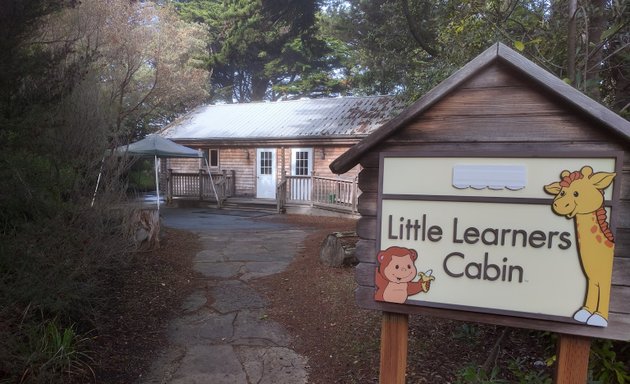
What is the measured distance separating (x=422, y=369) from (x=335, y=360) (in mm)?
757

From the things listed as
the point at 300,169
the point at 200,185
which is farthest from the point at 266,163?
the point at 200,185

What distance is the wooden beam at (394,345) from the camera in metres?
2.05

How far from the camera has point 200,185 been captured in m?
16.8

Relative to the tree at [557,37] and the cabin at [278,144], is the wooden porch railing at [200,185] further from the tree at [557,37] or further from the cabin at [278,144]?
the tree at [557,37]

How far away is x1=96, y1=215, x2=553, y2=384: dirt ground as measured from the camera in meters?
3.26

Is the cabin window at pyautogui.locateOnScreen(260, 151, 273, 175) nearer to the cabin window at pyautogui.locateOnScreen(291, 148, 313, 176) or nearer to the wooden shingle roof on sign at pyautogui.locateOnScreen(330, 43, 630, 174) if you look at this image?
the cabin window at pyautogui.locateOnScreen(291, 148, 313, 176)

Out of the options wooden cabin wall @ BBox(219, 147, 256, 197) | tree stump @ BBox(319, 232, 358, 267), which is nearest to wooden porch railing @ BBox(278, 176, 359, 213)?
wooden cabin wall @ BBox(219, 147, 256, 197)

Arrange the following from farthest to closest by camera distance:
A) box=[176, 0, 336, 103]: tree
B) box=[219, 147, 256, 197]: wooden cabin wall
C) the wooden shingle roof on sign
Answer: box=[176, 0, 336, 103]: tree
box=[219, 147, 256, 197]: wooden cabin wall
the wooden shingle roof on sign

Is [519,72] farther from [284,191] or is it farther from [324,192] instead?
[284,191]

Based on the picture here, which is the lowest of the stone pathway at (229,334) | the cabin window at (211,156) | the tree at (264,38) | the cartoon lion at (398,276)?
the stone pathway at (229,334)

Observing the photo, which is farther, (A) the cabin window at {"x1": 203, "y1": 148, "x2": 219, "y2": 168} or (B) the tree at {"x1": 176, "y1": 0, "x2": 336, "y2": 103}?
(B) the tree at {"x1": 176, "y1": 0, "x2": 336, "y2": 103}

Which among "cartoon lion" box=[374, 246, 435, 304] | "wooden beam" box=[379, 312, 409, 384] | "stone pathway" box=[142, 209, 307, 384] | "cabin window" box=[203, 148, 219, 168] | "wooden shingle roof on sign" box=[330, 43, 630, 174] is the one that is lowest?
"stone pathway" box=[142, 209, 307, 384]

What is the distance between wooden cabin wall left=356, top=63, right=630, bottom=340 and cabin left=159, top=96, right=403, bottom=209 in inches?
441

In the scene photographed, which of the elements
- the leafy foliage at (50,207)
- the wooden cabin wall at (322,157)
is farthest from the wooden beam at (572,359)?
the wooden cabin wall at (322,157)
